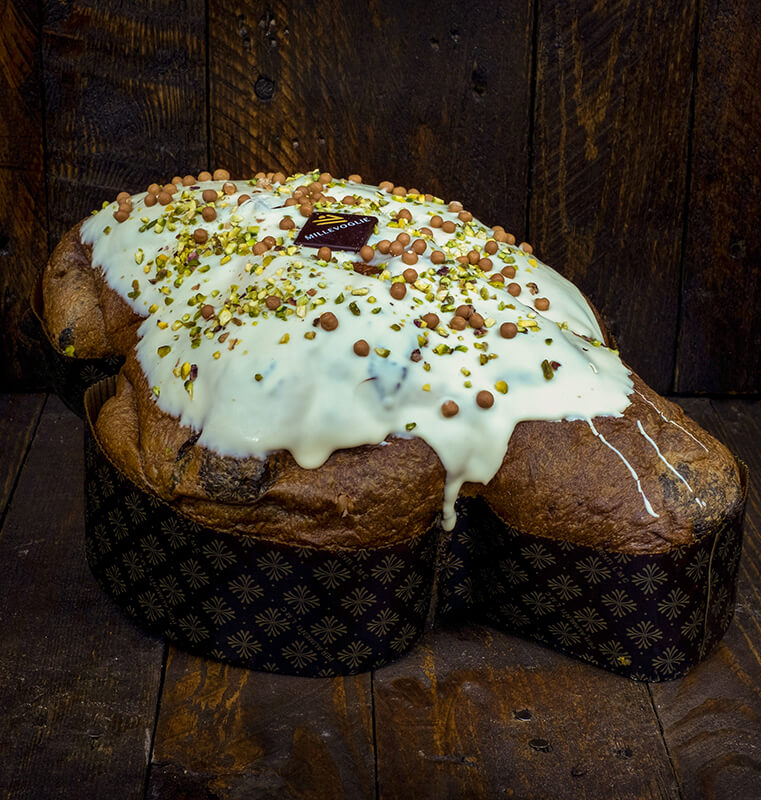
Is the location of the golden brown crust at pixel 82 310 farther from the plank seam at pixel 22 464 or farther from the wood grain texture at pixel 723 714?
the wood grain texture at pixel 723 714

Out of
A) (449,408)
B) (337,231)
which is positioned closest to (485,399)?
(449,408)

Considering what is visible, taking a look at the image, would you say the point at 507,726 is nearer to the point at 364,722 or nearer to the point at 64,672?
the point at 364,722

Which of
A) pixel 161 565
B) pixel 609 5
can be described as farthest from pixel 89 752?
pixel 609 5

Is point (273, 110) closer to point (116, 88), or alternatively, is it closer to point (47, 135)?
point (116, 88)

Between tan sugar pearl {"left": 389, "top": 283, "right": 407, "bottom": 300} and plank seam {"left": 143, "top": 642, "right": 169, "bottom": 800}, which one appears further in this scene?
tan sugar pearl {"left": 389, "top": 283, "right": 407, "bottom": 300}

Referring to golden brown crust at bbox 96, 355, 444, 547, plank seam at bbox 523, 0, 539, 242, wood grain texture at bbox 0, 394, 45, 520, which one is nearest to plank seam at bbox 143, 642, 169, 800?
golden brown crust at bbox 96, 355, 444, 547

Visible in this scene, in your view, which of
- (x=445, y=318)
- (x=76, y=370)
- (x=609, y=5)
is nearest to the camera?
(x=445, y=318)

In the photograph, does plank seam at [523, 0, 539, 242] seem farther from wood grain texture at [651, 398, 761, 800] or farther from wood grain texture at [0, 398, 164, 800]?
wood grain texture at [0, 398, 164, 800]
